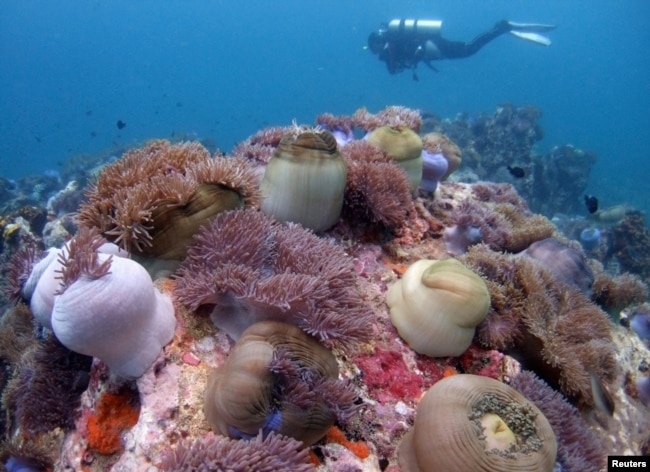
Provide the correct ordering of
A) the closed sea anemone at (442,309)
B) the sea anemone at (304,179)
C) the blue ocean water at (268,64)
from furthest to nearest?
1. the blue ocean water at (268,64)
2. the sea anemone at (304,179)
3. the closed sea anemone at (442,309)

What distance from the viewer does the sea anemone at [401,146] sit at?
13.8 ft

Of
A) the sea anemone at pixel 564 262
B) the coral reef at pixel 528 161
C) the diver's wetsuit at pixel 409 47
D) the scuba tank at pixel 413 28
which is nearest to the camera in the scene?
the sea anemone at pixel 564 262

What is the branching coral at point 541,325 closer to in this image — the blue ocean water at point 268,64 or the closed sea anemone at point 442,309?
the closed sea anemone at point 442,309

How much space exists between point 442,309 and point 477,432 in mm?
929

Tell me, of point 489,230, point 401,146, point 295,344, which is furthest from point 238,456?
point 489,230

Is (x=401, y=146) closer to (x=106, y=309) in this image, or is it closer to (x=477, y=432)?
(x=477, y=432)

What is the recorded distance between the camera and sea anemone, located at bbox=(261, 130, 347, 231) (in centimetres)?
326

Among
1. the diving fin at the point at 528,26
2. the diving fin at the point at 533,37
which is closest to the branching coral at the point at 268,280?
the diving fin at the point at 533,37

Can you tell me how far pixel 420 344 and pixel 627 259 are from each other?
40.0 feet

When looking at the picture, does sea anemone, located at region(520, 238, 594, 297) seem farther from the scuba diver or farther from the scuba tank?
the scuba tank

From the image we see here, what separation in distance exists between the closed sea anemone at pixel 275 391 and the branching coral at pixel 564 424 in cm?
139

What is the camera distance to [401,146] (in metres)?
4.21

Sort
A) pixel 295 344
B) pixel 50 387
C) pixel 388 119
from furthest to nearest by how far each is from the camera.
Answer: pixel 388 119
pixel 50 387
pixel 295 344

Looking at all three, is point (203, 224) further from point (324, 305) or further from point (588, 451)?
point (588, 451)
